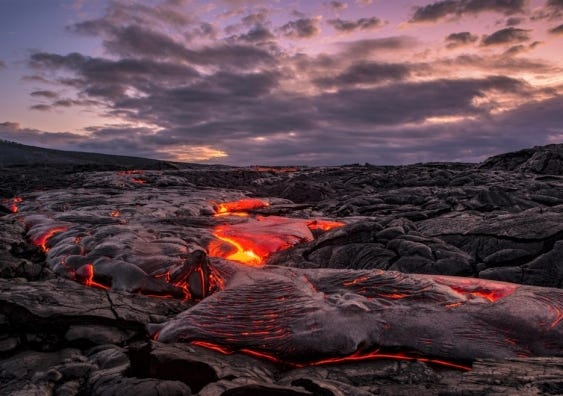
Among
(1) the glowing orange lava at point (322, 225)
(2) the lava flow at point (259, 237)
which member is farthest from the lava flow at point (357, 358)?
(1) the glowing orange lava at point (322, 225)

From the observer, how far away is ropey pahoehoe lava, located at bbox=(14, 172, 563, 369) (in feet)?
10.1

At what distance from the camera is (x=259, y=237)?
708 cm

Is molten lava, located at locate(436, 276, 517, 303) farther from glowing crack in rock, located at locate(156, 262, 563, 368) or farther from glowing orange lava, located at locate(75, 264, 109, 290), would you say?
glowing orange lava, located at locate(75, 264, 109, 290)

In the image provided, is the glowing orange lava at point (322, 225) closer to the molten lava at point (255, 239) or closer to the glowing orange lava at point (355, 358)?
the molten lava at point (255, 239)

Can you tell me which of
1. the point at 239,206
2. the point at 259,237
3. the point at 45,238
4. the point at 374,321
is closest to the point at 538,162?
the point at 239,206

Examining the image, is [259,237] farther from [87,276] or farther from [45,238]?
[45,238]

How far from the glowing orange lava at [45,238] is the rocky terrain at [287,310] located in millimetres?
36

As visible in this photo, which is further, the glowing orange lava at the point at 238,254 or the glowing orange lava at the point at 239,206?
the glowing orange lava at the point at 239,206

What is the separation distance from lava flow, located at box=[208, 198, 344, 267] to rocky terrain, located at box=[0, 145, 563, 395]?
0.15 feet

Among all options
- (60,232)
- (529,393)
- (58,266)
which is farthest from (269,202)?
(529,393)

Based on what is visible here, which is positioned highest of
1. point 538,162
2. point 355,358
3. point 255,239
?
point 538,162

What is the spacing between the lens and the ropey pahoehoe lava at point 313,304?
10.1ft

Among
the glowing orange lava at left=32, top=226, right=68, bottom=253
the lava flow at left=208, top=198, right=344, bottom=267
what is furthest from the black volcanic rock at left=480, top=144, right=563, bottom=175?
the glowing orange lava at left=32, top=226, right=68, bottom=253

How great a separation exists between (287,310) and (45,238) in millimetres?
5021
